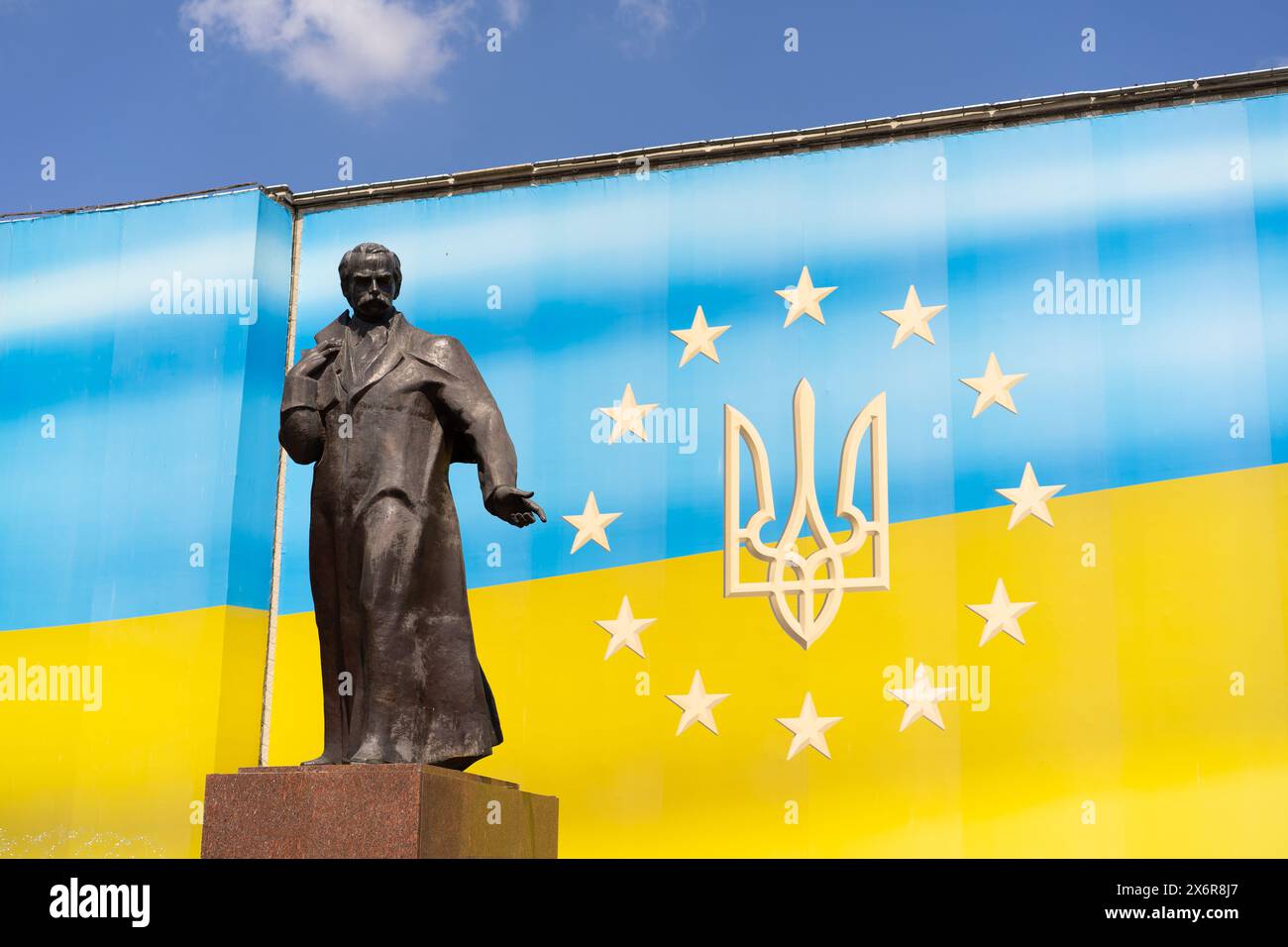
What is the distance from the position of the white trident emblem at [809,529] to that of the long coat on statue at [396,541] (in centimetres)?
382

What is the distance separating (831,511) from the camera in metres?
8.85

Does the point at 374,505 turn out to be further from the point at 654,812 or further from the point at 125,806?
the point at 125,806

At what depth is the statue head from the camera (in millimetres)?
5328

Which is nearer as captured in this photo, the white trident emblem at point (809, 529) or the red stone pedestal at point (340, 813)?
the red stone pedestal at point (340, 813)

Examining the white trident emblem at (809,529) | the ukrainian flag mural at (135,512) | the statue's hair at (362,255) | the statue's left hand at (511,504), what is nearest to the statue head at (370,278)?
the statue's hair at (362,255)

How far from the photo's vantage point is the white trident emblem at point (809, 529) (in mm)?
8727

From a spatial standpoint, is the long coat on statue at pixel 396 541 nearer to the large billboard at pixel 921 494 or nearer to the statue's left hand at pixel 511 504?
the statue's left hand at pixel 511 504

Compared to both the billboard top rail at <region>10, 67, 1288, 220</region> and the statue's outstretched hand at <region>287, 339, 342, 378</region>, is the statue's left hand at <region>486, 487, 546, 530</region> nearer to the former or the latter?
the statue's outstretched hand at <region>287, 339, 342, 378</region>

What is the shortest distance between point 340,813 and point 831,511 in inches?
190

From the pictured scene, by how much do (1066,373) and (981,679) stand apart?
5.82 ft

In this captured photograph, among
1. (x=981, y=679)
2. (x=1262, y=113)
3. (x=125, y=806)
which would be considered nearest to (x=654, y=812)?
(x=981, y=679)

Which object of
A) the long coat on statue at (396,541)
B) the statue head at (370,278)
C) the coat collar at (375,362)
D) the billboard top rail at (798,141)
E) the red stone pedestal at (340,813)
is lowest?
the red stone pedestal at (340,813)

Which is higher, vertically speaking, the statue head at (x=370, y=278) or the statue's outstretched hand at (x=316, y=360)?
the statue head at (x=370, y=278)

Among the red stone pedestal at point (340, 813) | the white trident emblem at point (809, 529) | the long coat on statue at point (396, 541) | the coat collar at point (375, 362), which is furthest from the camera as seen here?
the white trident emblem at point (809, 529)
